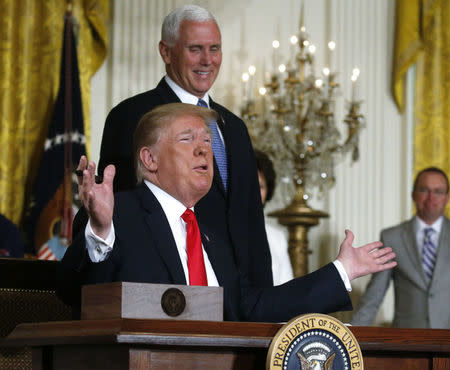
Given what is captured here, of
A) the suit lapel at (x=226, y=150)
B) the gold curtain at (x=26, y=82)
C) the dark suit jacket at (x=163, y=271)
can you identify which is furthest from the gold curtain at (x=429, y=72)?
the dark suit jacket at (x=163, y=271)

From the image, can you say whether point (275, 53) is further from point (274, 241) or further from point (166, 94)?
point (166, 94)

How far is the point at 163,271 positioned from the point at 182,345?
1.61 ft

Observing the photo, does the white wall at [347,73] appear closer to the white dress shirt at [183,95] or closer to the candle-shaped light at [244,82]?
the candle-shaped light at [244,82]

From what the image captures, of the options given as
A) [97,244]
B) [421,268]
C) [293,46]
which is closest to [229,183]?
[97,244]

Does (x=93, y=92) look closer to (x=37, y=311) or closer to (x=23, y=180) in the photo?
(x=23, y=180)

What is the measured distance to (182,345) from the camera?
193cm

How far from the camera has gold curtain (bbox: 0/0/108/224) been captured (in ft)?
21.2

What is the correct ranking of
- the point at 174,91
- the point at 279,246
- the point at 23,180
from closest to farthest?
the point at 174,91, the point at 279,246, the point at 23,180

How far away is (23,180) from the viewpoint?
21.4 feet

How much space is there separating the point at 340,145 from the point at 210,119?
4.55m

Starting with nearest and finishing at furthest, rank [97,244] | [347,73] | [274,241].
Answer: [97,244] → [274,241] → [347,73]

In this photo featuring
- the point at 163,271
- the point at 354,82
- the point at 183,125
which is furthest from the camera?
the point at 354,82

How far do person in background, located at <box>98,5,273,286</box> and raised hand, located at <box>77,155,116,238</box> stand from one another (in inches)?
32.8

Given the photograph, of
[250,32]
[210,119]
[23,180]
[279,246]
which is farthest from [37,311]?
[250,32]
